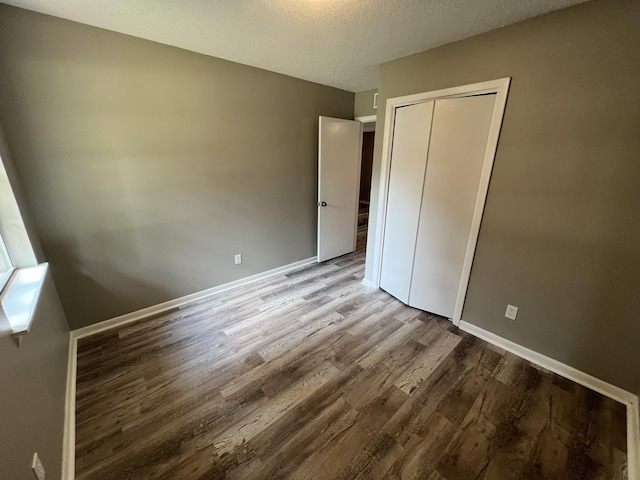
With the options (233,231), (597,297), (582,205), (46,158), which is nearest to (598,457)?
(597,297)

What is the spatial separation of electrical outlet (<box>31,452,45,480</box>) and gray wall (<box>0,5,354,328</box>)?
1.45 m

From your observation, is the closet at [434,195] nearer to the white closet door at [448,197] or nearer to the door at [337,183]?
the white closet door at [448,197]

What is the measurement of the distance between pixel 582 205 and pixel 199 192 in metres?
2.98

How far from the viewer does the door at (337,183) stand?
325cm

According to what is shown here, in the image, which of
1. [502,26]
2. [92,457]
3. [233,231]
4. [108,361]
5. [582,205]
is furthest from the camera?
[233,231]

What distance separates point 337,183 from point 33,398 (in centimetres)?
318

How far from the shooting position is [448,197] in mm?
2152

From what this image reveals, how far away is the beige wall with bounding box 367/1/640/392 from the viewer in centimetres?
143

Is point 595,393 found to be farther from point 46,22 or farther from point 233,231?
point 46,22

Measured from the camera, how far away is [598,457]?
1.32 m

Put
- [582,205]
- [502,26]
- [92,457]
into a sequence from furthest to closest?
[502,26] < [582,205] < [92,457]

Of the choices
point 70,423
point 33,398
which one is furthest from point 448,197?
point 70,423

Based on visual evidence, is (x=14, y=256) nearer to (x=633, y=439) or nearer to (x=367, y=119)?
(x=367, y=119)

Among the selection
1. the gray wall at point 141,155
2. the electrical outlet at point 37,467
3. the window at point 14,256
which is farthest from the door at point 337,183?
the electrical outlet at point 37,467
